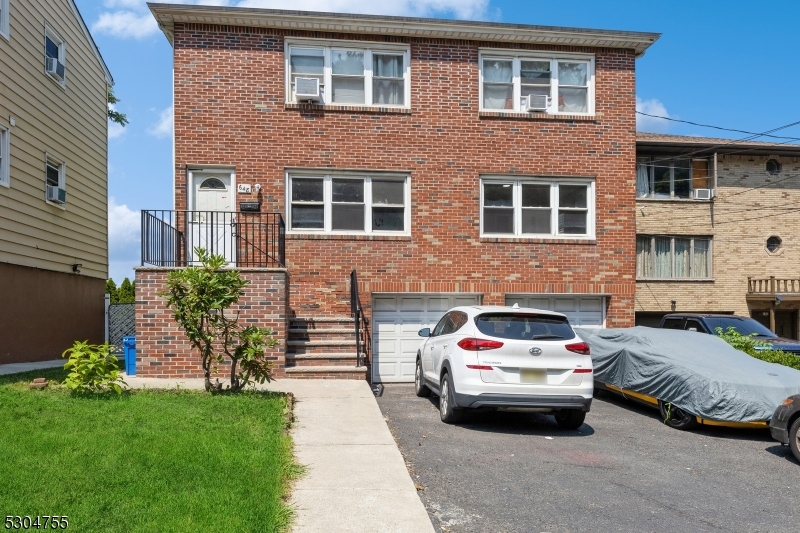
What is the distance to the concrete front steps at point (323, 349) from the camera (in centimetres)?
1174

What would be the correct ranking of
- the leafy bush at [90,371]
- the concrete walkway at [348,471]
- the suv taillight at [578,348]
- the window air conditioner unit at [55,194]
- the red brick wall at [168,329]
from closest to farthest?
1. the concrete walkway at [348,471]
2. the suv taillight at [578,348]
3. the leafy bush at [90,371]
4. the red brick wall at [168,329]
5. the window air conditioner unit at [55,194]

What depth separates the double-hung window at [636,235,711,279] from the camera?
2323 centimetres

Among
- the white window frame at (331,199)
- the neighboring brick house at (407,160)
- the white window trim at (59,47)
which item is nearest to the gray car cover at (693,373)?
the neighboring brick house at (407,160)

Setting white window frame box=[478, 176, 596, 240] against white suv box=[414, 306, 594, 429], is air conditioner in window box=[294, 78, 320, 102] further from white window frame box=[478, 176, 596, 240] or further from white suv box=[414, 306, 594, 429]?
white suv box=[414, 306, 594, 429]

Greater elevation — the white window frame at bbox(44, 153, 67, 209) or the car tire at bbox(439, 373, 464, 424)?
the white window frame at bbox(44, 153, 67, 209)

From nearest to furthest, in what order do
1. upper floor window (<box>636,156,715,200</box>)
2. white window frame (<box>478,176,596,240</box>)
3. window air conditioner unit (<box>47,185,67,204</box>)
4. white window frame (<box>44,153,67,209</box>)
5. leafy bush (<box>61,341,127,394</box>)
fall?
leafy bush (<box>61,341,127,394</box>)
white window frame (<box>478,176,596,240</box>)
window air conditioner unit (<box>47,185,67,204</box>)
white window frame (<box>44,153,67,209</box>)
upper floor window (<box>636,156,715,200</box>)

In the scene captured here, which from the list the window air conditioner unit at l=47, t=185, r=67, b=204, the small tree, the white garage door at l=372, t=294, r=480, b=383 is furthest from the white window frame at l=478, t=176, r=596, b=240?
the window air conditioner unit at l=47, t=185, r=67, b=204

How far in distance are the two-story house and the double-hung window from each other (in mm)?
16833

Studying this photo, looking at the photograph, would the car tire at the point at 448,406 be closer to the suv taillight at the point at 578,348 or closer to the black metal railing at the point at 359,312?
the suv taillight at the point at 578,348

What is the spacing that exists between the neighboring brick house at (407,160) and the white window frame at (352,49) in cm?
3

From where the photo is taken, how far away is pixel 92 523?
4566 mm

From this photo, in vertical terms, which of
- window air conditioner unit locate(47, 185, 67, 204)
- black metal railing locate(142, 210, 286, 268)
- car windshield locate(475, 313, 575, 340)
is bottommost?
car windshield locate(475, 313, 575, 340)

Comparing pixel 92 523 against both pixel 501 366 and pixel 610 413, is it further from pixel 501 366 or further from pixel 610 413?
pixel 610 413

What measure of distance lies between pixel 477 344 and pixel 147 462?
417 centimetres
